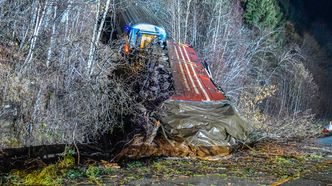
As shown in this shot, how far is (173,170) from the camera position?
667 cm

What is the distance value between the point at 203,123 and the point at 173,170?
8.20 feet

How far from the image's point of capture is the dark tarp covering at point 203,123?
344 inches

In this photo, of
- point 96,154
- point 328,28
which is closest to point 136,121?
point 96,154

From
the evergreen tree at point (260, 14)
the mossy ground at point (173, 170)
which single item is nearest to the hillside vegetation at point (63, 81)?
the mossy ground at point (173, 170)

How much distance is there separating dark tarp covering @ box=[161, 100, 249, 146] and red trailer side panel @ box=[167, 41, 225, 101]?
1.24ft

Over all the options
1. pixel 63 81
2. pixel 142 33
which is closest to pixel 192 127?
pixel 63 81

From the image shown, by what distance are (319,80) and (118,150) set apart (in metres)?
34.7

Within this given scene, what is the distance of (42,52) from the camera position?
356 inches

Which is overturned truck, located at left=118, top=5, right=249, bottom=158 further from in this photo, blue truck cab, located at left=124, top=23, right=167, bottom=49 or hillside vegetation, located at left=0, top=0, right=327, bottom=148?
blue truck cab, located at left=124, top=23, right=167, bottom=49

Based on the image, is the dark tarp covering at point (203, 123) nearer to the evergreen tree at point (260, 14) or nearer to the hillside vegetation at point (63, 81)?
the hillside vegetation at point (63, 81)

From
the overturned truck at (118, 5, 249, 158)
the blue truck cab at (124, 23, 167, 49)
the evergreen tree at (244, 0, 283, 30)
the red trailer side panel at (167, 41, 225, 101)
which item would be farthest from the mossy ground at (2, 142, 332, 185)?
the evergreen tree at (244, 0, 283, 30)

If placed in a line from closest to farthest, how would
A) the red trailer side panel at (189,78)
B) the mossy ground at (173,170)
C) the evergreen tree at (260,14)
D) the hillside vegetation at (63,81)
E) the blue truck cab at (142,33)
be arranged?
1. the mossy ground at (173,170)
2. the hillside vegetation at (63,81)
3. the red trailer side panel at (189,78)
4. the blue truck cab at (142,33)
5. the evergreen tree at (260,14)

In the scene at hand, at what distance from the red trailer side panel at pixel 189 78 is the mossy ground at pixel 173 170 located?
1.85 meters

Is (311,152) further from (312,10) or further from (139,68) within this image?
(312,10)
